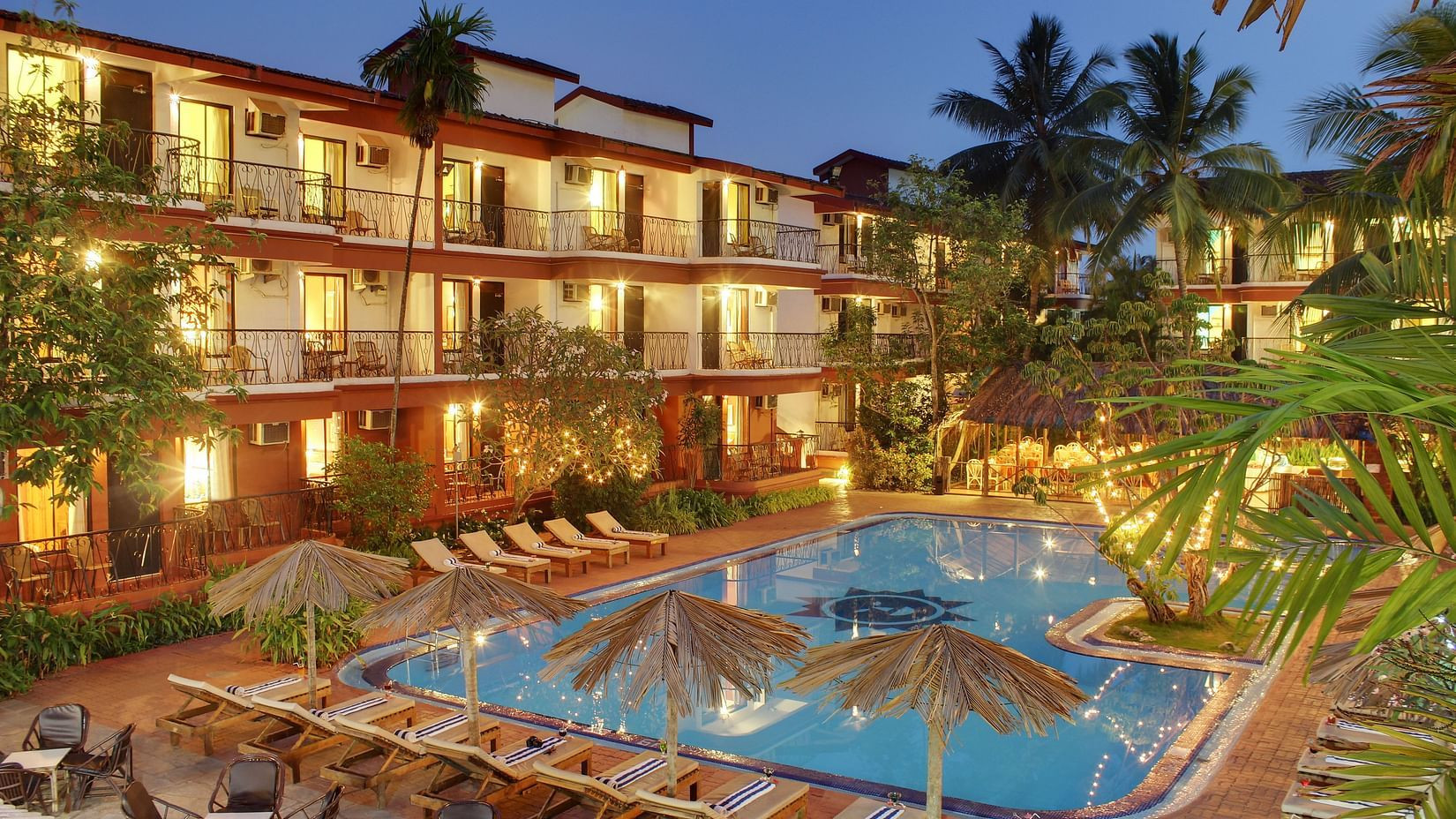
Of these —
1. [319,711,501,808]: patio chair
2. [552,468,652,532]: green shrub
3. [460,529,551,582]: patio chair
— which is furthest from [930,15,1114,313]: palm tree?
[319,711,501,808]: patio chair

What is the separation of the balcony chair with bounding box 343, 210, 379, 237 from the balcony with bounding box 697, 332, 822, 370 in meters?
8.53

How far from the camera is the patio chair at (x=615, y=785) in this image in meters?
9.91

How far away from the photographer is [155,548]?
17.0 metres

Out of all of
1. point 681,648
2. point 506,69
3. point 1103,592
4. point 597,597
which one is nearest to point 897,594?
point 1103,592

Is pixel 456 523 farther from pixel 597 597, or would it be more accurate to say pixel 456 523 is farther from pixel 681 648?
pixel 681 648

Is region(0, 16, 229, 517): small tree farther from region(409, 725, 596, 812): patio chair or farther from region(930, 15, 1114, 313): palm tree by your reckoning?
region(930, 15, 1114, 313): palm tree

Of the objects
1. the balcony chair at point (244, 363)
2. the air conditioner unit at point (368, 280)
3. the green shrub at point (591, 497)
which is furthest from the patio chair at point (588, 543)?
Answer: the air conditioner unit at point (368, 280)

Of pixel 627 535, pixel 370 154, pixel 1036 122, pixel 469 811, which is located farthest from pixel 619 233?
pixel 469 811

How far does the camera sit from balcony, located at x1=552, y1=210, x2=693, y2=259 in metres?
26.6

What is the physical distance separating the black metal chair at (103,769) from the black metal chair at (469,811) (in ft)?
11.5

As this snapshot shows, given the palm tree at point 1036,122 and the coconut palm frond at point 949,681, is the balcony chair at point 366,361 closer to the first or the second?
the coconut palm frond at point 949,681

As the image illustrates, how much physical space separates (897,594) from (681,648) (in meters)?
10.8

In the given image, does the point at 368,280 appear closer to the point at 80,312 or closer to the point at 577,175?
the point at 577,175

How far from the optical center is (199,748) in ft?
39.4
